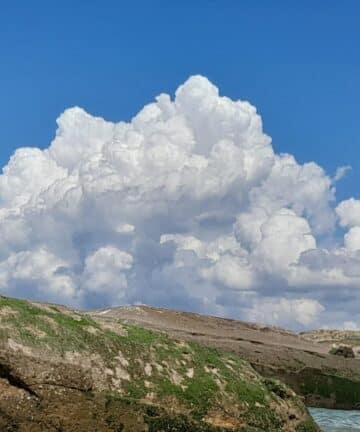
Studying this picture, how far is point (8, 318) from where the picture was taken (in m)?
19.3

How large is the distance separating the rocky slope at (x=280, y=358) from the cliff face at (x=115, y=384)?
19387mm

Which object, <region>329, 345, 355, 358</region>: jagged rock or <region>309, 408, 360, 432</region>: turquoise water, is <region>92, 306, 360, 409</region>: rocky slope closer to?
<region>329, 345, 355, 358</region>: jagged rock

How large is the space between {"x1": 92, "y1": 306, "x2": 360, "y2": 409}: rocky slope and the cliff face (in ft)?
63.6

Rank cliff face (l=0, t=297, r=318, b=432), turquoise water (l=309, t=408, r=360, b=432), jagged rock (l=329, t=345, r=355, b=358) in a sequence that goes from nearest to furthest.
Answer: cliff face (l=0, t=297, r=318, b=432) → turquoise water (l=309, t=408, r=360, b=432) → jagged rock (l=329, t=345, r=355, b=358)

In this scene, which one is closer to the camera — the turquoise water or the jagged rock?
the turquoise water

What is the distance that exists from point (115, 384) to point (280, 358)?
93.9 ft

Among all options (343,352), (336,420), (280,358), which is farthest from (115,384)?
(343,352)

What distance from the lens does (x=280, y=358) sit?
153 feet

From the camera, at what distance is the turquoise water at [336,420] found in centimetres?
3091

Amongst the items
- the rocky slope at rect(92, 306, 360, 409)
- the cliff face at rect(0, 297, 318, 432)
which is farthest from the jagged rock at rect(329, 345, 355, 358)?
the cliff face at rect(0, 297, 318, 432)

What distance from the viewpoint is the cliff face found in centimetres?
1828

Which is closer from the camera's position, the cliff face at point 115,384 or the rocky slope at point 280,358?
the cliff face at point 115,384

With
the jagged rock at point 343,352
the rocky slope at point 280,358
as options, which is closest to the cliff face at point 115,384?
the rocky slope at point 280,358

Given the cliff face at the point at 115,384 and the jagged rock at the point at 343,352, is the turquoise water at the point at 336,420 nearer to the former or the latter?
the cliff face at the point at 115,384
